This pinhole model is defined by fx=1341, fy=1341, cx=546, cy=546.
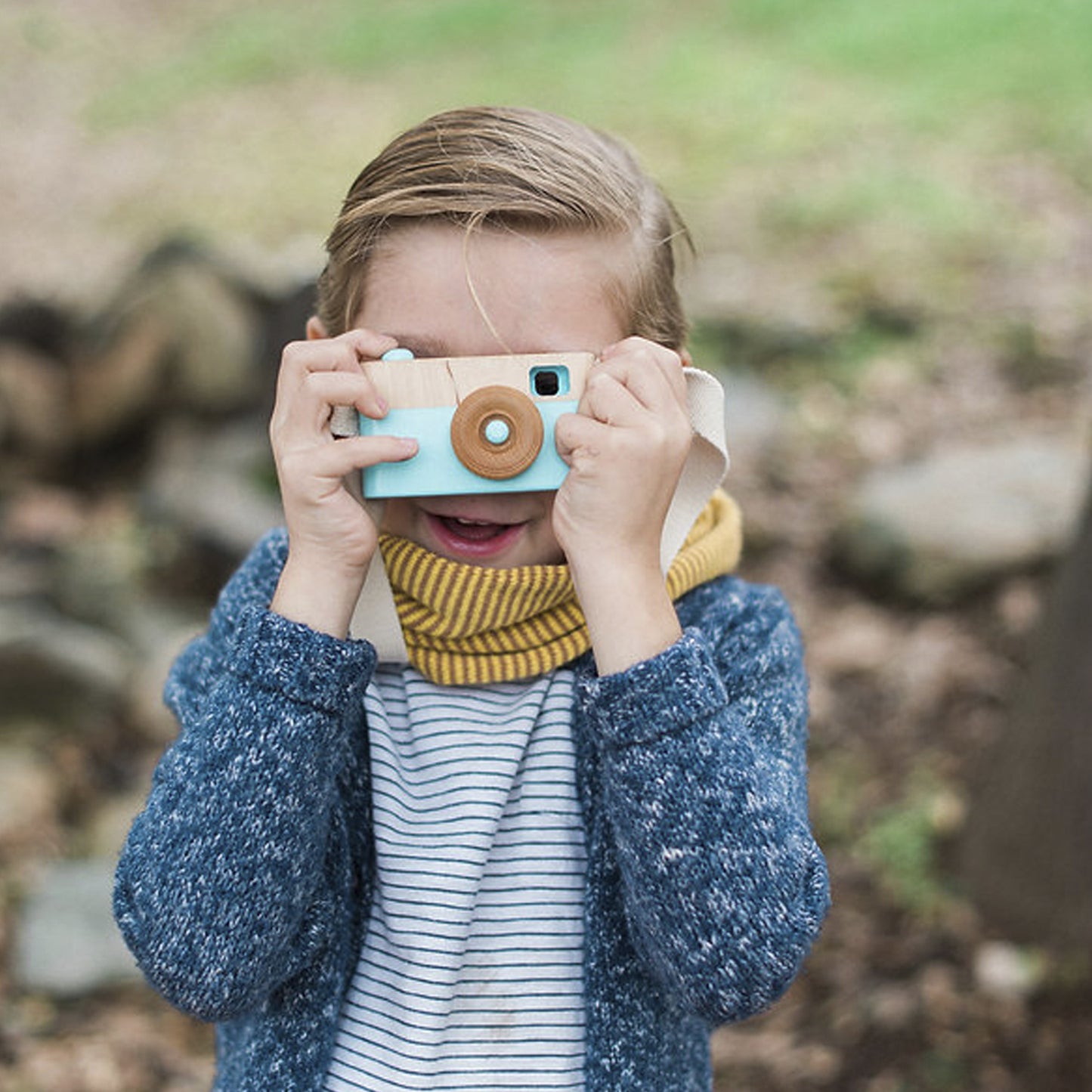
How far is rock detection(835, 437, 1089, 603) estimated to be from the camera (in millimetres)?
4211

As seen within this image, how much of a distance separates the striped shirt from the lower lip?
164mm

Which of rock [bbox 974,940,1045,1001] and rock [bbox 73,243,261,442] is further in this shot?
rock [bbox 73,243,261,442]

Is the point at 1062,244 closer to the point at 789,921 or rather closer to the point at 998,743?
the point at 998,743

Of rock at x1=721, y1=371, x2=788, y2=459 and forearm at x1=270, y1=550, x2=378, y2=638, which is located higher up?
forearm at x1=270, y1=550, x2=378, y2=638

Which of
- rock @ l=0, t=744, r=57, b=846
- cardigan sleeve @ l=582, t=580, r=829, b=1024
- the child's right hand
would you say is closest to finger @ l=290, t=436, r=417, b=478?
the child's right hand

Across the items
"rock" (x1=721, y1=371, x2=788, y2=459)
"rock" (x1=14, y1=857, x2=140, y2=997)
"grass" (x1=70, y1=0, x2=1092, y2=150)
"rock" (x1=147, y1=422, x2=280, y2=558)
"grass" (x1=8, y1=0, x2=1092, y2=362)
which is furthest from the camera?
"grass" (x1=70, y1=0, x2=1092, y2=150)

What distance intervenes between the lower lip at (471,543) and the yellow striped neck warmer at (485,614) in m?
0.02

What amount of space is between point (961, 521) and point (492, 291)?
314 centimetres

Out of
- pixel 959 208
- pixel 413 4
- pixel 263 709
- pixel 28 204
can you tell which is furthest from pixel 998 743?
pixel 413 4

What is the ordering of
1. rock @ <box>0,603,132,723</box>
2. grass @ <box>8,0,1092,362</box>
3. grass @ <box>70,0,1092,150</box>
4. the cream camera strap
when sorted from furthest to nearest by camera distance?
1. grass @ <box>70,0,1092,150</box>
2. grass @ <box>8,0,1092,362</box>
3. rock @ <box>0,603,132,723</box>
4. the cream camera strap

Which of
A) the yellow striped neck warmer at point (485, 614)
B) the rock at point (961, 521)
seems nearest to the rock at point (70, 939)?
the yellow striped neck warmer at point (485, 614)

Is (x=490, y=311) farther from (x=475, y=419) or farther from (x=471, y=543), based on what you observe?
(x=471, y=543)

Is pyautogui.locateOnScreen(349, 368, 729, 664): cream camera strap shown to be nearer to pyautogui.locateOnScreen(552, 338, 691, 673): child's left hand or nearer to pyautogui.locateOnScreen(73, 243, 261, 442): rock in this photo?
pyautogui.locateOnScreen(552, 338, 691, 673): child's left hand

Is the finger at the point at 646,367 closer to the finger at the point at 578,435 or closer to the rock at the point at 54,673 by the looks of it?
the finger at the point at 578,435
